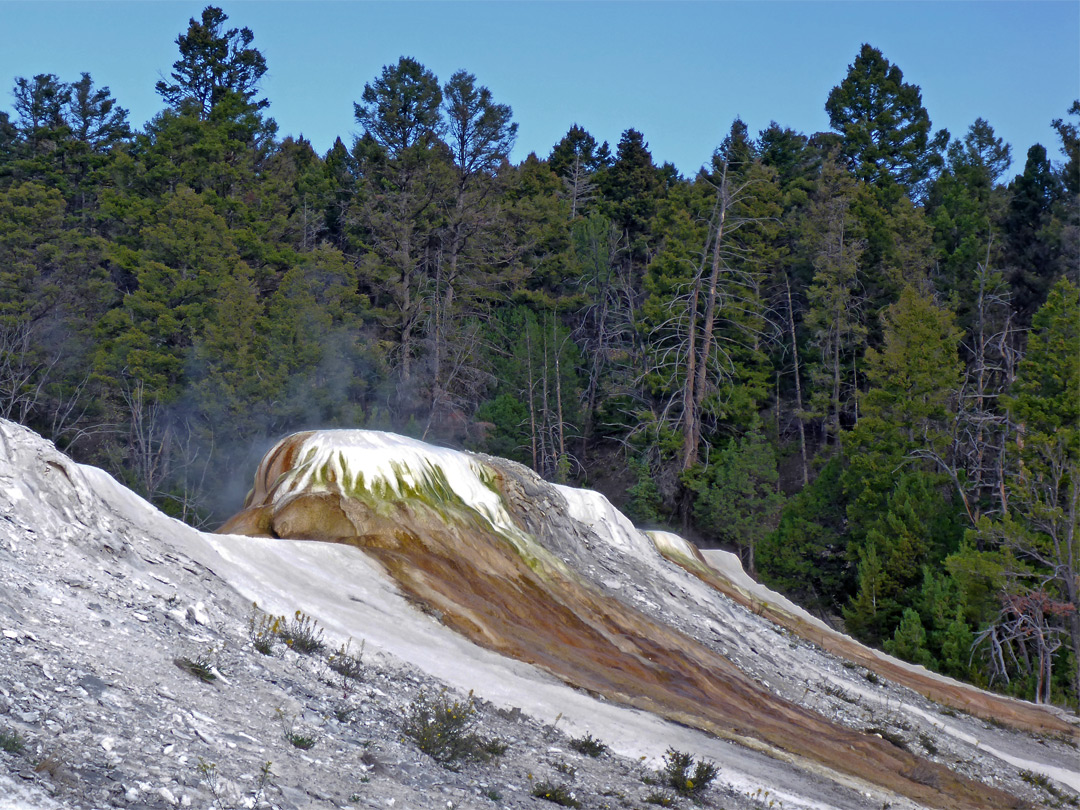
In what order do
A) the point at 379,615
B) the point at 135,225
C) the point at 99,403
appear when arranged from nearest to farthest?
the point at 379,615 < the point at 99,403 < the point at 135,225

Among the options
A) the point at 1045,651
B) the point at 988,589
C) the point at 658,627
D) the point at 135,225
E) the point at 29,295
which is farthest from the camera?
the point at 135,225

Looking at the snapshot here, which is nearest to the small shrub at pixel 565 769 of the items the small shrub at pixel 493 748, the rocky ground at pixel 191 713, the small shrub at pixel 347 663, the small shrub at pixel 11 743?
the rocky ground at pixel 191 713

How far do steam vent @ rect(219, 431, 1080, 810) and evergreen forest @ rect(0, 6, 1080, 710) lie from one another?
8.93m

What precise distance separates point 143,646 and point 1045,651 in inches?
929

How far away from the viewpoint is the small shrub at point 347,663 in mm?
9586

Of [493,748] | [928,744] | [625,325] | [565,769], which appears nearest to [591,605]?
[928,744]

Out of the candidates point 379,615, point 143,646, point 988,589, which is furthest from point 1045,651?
point 143,646

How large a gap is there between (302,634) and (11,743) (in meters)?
4.36

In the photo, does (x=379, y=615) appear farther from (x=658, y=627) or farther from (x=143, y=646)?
(x=658, y=627)

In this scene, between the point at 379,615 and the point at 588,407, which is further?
the point at 588,407

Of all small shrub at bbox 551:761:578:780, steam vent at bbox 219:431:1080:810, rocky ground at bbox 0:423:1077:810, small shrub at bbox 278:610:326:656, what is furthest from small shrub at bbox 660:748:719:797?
small shrub at bbox 278:610:326:656

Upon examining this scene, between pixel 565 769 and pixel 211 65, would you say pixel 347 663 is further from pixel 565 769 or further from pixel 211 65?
pixel 211 65

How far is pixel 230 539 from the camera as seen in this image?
41.3 feet

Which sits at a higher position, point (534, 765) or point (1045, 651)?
point (1045, 651)
